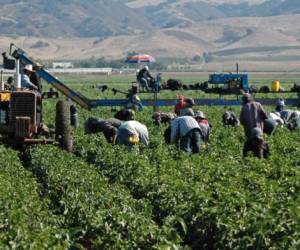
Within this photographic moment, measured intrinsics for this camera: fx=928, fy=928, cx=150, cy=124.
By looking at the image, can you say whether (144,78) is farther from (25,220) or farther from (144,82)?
(25,220)

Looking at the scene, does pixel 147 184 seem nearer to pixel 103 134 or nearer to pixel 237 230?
pixel 237 230

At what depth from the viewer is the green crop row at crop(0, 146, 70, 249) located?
8.64 m

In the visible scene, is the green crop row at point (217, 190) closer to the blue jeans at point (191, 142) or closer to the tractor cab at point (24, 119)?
the blue jeans at point (191, 142)

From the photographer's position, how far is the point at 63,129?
20.3m

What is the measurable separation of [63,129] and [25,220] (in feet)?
34.5

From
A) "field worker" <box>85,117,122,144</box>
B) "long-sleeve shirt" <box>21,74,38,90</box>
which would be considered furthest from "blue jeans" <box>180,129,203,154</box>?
"long-sleeve shirt" <box>21,74,38,90</box>

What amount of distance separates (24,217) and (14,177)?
4.27m

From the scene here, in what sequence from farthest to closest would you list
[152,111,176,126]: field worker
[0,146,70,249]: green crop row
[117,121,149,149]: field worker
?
1. [152,111,176,126]: field worker
2. [117,121,149,149]: field worker
3. [0,146,70,249]: green crop row

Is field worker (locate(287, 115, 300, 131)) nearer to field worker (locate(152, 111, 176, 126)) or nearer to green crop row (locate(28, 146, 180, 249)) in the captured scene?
field worker (locate(152, 111, 176, 126))

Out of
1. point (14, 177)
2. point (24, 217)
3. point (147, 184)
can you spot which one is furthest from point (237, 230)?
point (14, 177)

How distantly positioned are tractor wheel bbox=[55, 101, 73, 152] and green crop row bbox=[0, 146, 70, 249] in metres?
5.79

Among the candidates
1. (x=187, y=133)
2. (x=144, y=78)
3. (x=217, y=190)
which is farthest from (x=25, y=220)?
(x=144, y=78)

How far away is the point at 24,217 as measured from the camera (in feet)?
32.2

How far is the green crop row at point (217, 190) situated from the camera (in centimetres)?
934
